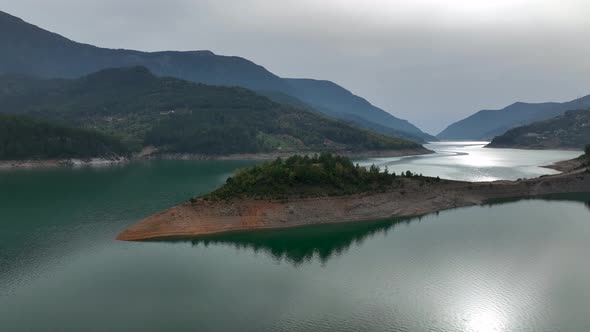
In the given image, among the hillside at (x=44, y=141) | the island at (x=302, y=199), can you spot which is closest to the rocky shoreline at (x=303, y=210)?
the island at (x=302, y=199)

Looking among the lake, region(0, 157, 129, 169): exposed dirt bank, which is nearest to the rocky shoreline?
the lake

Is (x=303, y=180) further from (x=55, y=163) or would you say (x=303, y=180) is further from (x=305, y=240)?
(x=55, y=163)

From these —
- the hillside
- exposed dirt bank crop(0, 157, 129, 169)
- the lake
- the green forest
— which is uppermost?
the hillside

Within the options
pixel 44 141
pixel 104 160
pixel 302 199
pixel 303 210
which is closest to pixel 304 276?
pixel 303 210

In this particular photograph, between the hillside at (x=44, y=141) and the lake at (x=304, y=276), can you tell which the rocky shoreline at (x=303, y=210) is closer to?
the lake at (x=304, y=276)

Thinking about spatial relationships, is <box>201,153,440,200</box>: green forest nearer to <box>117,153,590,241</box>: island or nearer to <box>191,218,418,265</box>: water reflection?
<box>117,153,590,241</box>: island

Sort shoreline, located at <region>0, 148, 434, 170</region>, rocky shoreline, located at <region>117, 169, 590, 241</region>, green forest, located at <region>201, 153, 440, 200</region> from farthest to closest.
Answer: shoreline, located at <region>0, 148, 434, 170</region> → green forest, located at <region>201, 153, 440, 200</region> → rocky shoreline, located at <region>117, 169, 590, 241</region>
